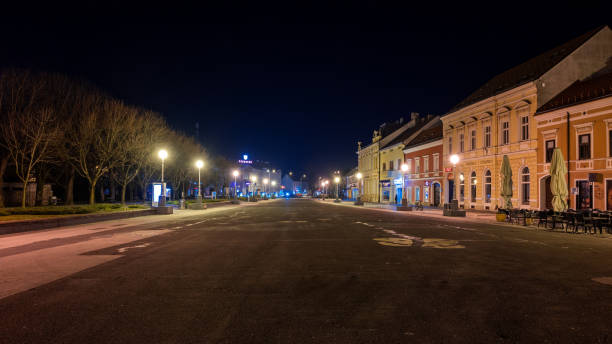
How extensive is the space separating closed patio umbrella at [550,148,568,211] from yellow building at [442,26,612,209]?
8.36m

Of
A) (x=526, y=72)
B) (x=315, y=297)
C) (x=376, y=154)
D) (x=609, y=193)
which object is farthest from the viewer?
(x=376, y=154)

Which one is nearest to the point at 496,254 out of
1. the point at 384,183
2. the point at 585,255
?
the point at 585,255

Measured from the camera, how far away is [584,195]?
25.1 meters

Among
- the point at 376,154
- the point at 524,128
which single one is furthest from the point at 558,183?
the point at 376,154

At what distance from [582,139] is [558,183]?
268 inches

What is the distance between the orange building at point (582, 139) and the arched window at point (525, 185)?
1785 millimetres

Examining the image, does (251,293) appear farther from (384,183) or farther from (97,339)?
(384,183)

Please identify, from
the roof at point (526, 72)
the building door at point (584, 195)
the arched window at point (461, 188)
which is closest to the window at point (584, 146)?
the building door at point (584, 195)

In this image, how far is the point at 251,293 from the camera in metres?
6.55

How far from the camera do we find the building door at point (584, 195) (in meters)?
24.8

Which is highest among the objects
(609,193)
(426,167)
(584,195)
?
(426,167)

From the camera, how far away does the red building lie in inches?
1811

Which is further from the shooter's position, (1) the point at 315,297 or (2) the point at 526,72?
(2) the point at 526,72

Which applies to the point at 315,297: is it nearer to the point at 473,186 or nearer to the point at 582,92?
the point at 582,92
